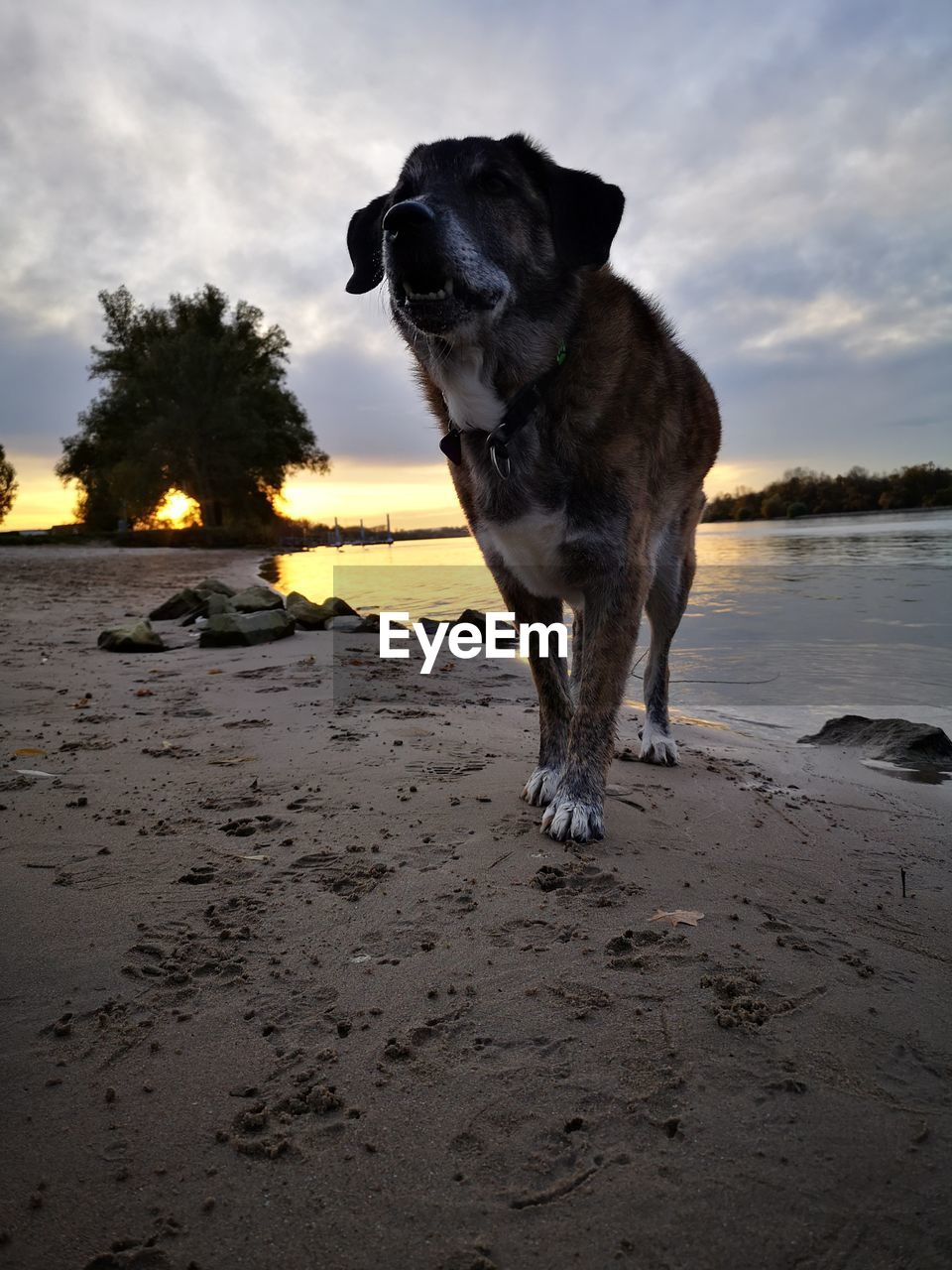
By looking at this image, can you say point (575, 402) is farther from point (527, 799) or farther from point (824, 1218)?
point (824, 1218)

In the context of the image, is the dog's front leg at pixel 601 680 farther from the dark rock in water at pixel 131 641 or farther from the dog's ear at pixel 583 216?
the dark rock in water at pixel 131 641

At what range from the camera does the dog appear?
2.90 meters

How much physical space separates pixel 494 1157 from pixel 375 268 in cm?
364

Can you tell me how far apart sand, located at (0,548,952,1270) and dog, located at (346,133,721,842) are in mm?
550

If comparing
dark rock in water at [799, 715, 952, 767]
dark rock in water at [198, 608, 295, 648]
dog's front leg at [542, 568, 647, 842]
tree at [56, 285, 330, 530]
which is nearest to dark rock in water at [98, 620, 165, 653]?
dark rock in water at [198, 608, 295, 648]

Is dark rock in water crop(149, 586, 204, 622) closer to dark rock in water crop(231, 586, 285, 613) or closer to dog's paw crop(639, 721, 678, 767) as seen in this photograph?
dark rock in water crop(231, 586, 285, 613)

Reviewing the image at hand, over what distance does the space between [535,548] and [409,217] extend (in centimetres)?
127

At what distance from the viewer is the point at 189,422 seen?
3591 centimetres

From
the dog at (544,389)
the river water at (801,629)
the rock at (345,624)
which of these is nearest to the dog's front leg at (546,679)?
the dog at (544,389)

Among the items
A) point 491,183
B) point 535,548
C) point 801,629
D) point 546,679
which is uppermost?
point 491,183

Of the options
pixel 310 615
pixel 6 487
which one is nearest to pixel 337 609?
pixel 310 615

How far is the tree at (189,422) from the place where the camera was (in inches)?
1414

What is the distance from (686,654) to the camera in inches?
299

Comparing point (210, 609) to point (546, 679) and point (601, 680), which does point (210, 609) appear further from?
point (601, 680)
